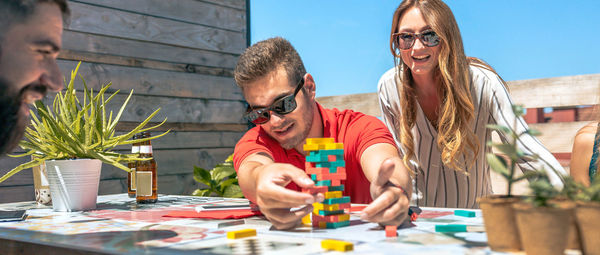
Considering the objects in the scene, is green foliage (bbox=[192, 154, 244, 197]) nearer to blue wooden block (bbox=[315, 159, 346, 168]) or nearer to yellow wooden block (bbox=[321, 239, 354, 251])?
blue wooden block (bbox=[315, 159, 346, 168])

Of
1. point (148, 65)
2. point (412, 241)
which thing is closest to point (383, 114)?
point (412, 241)

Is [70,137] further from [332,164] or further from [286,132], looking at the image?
[332,164]

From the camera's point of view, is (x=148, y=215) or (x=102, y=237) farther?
(x=148, y=215)

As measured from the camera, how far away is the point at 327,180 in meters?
1.35

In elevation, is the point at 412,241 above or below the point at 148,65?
below

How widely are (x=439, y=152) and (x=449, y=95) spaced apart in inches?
13.5

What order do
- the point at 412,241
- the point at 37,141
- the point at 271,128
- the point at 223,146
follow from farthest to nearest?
1. the point at 223,146
2. the point at 37,141
3. the point at 271,128
4. the point at 412,241

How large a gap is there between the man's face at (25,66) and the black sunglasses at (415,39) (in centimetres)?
157

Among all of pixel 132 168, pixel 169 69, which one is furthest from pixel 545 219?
pixel 169 69

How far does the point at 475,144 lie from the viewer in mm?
2373

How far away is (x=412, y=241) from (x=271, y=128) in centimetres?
91

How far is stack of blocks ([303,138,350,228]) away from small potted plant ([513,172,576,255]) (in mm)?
551

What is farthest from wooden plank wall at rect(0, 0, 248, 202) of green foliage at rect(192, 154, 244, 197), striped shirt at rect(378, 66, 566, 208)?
striped shirt at rect(378, 66, 566, 208)

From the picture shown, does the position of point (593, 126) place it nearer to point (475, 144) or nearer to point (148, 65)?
point (475, 144)
